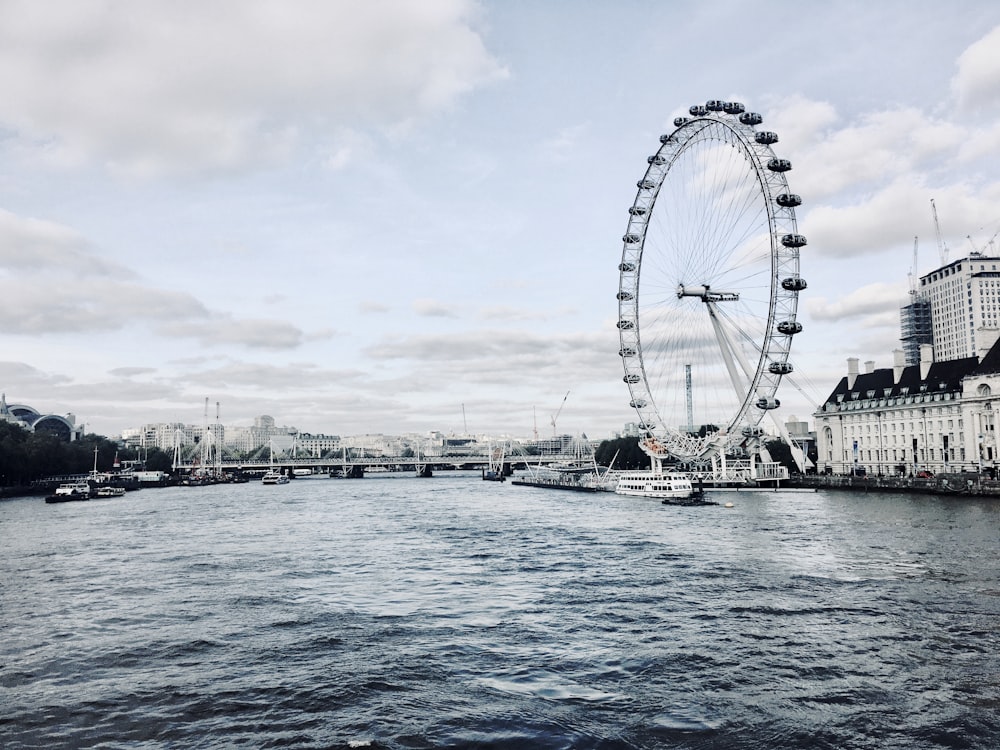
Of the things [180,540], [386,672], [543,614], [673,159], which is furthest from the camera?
[673,159]

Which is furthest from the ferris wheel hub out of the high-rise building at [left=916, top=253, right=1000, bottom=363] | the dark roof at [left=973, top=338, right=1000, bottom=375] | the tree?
the high-rise building at [left=916, top=253, right=1000, bottom=363]

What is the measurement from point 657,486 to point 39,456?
312ft

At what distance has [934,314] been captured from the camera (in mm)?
192500

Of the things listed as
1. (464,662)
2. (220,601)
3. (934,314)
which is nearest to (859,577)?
(464,662)

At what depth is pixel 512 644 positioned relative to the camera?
69.0 ft

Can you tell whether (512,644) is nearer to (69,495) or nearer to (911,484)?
(911,484)

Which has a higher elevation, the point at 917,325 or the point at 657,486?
the point at 917,325

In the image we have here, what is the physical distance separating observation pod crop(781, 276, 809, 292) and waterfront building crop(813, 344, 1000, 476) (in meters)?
30.6

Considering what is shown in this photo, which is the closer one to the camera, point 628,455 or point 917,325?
point 628,455

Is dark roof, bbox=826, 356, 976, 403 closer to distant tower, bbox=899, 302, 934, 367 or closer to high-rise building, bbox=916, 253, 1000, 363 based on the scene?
high-rise building, bbox=916, 253, 1000, 363

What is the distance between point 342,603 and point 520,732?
46.0 ft

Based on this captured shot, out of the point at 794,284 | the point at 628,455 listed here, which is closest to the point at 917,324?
the point at 628,455

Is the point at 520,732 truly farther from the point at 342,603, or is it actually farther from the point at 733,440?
the point at 733,440

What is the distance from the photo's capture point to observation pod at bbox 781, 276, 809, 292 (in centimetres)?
6731
